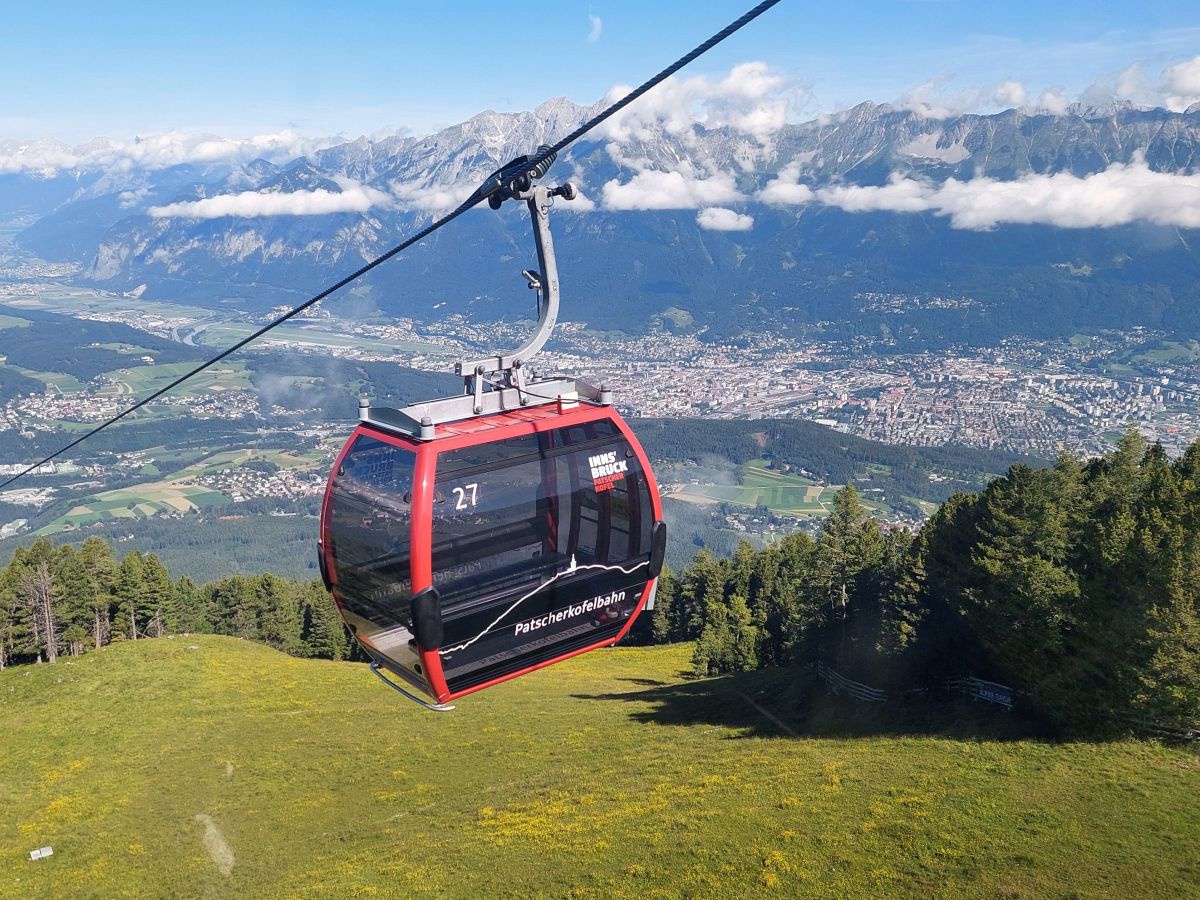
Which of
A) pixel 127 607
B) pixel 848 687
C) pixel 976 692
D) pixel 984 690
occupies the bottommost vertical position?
pixel 127 607

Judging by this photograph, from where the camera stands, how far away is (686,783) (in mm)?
27219

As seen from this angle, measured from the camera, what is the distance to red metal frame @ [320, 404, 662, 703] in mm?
10625

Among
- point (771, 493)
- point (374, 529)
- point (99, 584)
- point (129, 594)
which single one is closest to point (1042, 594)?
point (374, 529)

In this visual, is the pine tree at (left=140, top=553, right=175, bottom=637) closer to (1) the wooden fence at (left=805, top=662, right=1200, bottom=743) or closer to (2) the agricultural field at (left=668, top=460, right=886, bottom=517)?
(1) the wooden fence at (left=805, top=662, right=1200, bottom=743)

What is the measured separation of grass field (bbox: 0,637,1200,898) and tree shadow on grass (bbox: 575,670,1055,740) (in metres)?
0.24

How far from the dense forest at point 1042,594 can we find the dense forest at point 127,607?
41.1 metres

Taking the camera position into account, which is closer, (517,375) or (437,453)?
(437,453)

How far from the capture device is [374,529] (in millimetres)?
11461

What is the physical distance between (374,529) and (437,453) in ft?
5.01

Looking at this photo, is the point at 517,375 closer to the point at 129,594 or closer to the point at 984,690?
the point at 984,690

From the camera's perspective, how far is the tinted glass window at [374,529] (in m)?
11.0

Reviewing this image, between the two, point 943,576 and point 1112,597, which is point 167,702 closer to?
point 943,576

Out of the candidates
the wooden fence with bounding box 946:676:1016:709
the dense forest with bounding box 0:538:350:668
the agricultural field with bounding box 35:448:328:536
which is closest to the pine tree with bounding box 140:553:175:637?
the dense forest with bounding box 0:538:350:668

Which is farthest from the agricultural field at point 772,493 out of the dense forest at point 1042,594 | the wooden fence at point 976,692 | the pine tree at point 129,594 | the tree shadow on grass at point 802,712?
the wooden fence at point 976,692
